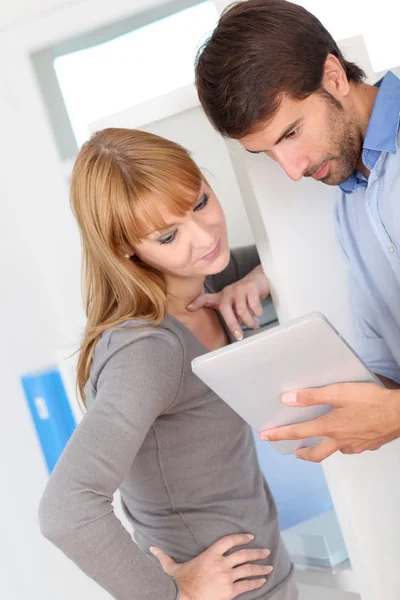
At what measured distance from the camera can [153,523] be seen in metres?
1.73

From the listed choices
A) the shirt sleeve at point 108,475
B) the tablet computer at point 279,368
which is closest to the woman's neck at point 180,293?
the shirt sleeve at point 108,475

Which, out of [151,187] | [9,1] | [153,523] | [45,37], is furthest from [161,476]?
[9,1]

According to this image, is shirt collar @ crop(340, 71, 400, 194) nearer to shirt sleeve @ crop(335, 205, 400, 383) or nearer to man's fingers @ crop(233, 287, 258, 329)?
shirt sleeve @ crop(335, 205, 400, 383)

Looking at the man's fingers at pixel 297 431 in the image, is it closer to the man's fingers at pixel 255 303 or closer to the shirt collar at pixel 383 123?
the man's fingers at pixel 255 303

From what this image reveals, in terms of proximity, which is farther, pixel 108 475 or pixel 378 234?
pixel 378 234

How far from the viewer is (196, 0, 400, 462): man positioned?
1537 millimetres

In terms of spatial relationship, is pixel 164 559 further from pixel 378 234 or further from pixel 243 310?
→ pixel 378 234

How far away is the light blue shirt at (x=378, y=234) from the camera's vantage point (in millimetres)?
1580

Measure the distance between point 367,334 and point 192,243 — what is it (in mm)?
479

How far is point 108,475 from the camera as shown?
140 cm

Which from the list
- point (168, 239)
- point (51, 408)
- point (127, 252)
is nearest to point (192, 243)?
point (168, 239)

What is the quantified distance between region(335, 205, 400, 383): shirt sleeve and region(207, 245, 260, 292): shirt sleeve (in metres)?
0.33

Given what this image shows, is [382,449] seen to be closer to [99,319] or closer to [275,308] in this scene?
[275,308]

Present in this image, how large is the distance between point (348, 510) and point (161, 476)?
0.44 meters
